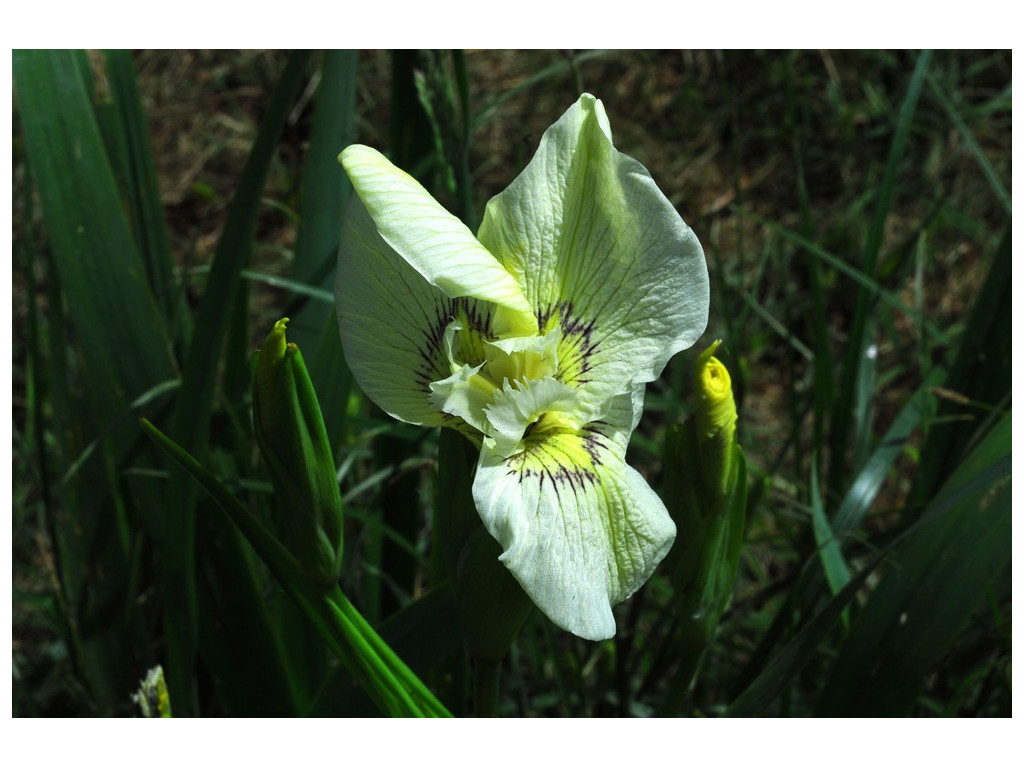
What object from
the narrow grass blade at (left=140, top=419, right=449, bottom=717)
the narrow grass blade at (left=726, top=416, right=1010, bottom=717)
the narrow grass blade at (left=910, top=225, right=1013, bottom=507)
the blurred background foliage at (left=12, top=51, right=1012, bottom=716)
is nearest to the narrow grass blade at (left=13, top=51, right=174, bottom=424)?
the blurred background foliage at (left=12, top=51, right=1012, bottom=716)

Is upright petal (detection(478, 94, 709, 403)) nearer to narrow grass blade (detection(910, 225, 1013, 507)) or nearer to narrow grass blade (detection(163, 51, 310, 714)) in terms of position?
narrow grass blade (detection(163, 51, 310, 714))

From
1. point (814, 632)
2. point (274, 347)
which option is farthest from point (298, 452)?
point (814, 632)

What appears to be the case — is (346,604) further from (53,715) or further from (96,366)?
(53,715)

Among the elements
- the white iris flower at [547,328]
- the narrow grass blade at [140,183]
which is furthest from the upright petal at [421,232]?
the narrow grass blade at [140,183]

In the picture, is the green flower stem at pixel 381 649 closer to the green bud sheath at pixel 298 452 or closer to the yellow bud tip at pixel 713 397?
the green bud sheath at pixel 298 452

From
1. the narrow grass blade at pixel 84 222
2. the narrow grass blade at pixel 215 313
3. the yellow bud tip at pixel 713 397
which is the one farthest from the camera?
the narrow grass blade at pixel 84 222

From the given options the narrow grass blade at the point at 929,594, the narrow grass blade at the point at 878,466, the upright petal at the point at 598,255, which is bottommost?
the narrow grass blade at the point at 929,594

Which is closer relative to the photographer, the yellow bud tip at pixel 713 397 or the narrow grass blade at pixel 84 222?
the yellow bud tip at pixel 713 397
